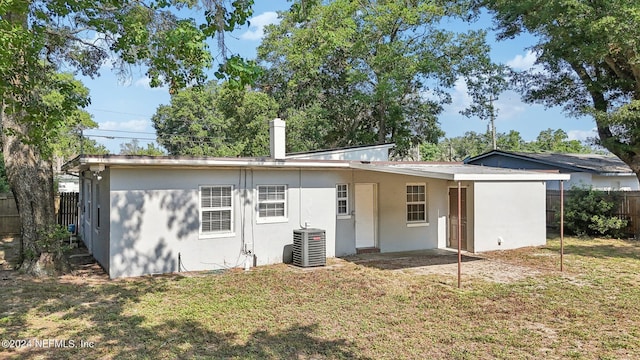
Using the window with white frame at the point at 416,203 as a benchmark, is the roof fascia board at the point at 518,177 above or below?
above

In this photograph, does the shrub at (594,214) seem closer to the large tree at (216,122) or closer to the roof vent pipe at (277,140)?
the roof vent pipe at (277,140)

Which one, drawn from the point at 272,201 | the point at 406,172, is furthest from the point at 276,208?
the point at 406,172

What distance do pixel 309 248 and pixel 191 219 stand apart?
275 cm

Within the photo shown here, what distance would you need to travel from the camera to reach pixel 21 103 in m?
6.14

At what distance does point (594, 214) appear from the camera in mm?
15227

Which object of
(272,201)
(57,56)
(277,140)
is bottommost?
(272,201)

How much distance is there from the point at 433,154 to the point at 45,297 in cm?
5137

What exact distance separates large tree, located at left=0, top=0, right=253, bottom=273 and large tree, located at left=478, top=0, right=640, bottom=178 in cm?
1146

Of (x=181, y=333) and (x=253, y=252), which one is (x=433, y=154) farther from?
(x=181, y=333)

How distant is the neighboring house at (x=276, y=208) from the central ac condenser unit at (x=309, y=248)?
1.86 ft

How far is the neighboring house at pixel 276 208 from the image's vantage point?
352 inches

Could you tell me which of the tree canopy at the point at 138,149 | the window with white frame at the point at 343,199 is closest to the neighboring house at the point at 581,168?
the window with white frame at the point at 343,199

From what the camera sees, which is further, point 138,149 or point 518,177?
point 138,149

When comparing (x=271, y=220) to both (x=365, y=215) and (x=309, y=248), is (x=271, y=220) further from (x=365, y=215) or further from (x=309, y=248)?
(x=365, y=215)
